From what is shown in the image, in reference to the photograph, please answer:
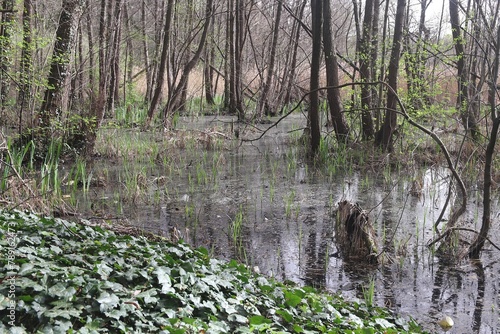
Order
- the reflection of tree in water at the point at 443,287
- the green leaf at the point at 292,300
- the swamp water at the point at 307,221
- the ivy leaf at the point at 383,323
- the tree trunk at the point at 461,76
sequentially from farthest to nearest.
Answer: the tree trunk at the point at 461,76
the swamp water at the point at 307,221
the reflection of tree in water at the point at 443,287
the ivy leaf at the point at 383,323
the green leaf at the point at 292,300

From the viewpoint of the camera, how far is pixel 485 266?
17.3ft

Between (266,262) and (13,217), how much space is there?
2.41 metres

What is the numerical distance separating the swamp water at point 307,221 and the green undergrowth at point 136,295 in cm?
66

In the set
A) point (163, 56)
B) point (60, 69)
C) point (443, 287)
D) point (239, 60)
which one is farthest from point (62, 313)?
point (239, 60)

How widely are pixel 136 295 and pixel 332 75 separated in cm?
821

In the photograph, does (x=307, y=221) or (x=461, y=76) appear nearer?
(x=307, y=221)

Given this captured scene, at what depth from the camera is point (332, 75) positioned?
1048cm

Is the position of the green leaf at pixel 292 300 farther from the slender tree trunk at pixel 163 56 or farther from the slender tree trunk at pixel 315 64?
the slender tree trunk at pixel 163 56

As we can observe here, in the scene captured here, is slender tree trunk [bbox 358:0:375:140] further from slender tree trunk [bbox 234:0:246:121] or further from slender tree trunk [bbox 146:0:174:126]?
slender tree trunk [bbox 234:0:246:121]

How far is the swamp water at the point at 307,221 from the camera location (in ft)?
15.4

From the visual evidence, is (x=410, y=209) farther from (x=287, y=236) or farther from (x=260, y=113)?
(x=260, y=113)

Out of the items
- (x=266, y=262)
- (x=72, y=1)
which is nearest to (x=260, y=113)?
(x=72, y=1)

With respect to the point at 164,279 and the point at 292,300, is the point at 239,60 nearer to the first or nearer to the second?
the point at 292,300

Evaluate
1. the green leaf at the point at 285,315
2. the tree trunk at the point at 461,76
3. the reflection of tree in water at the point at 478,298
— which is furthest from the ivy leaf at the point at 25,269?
the tree trunk at the point at 461,76
